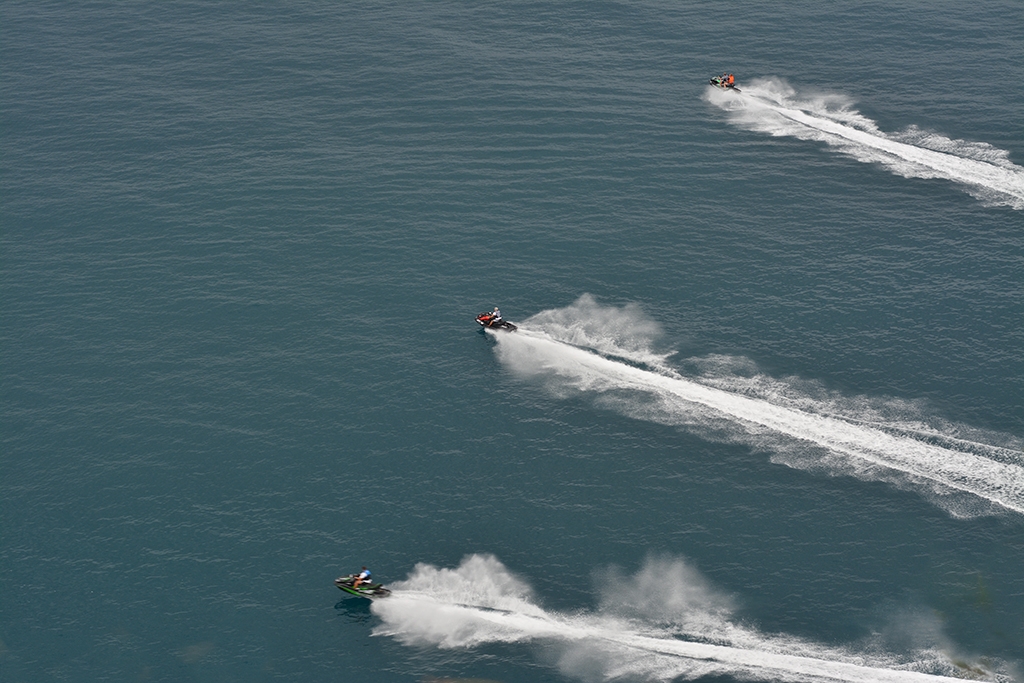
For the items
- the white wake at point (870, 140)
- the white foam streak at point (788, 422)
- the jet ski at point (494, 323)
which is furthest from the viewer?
the white wake at point (870, 140)

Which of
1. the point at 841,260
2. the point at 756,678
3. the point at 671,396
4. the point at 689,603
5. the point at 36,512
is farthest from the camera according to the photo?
the point at 841,260

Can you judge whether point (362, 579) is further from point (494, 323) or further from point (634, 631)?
point (494, 323)

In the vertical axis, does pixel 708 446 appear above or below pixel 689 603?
above

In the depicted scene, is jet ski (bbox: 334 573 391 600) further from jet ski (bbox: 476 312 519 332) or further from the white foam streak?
jet ski (bbox: 476 312 519 332)

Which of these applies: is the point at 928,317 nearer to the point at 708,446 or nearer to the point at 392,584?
the point at 708,446

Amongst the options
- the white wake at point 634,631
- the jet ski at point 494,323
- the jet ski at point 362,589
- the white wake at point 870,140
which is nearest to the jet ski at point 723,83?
the white wake at point 870,140

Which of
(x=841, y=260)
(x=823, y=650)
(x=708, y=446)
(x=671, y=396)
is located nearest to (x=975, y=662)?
(x=823, y=650)

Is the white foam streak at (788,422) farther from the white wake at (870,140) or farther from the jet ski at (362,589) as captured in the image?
the white wake at (870,140)

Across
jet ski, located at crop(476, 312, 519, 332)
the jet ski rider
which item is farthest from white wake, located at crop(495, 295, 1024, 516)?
the jet ski rider
